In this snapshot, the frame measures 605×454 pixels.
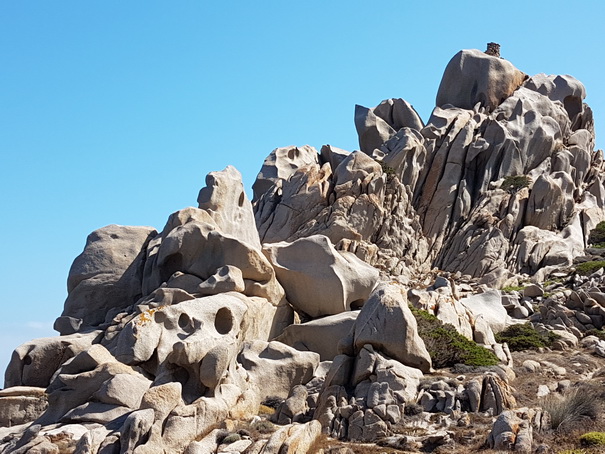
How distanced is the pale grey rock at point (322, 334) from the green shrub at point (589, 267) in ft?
94.7

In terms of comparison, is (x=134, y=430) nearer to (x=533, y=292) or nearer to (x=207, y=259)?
(x=207, y=259)

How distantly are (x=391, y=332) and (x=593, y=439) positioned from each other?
777cm

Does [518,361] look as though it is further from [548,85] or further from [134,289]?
[548,85]

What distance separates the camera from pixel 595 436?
19922 mm

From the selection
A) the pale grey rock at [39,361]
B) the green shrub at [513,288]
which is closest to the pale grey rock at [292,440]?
the pale grey rock at [39,361]

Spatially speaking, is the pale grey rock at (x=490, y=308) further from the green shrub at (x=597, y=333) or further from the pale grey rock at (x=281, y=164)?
the pale grey rock at (x=281, y=164)

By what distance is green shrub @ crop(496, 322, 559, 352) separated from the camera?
38094 mm

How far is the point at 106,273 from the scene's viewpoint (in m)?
38.2

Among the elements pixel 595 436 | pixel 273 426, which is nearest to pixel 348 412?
pixel 273 426

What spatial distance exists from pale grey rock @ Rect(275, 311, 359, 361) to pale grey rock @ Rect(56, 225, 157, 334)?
7.40m

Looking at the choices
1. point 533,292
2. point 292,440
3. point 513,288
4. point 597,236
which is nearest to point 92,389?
point 292,440

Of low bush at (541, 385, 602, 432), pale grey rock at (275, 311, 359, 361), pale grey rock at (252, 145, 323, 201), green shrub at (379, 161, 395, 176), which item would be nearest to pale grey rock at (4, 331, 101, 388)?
pale grey rock at (275, 311, 359, 361)

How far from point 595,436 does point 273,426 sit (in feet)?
27.5

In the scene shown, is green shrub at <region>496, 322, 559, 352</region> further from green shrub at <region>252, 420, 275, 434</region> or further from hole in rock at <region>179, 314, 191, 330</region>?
green shrub at <region>252, 420, 275, 434</region>
